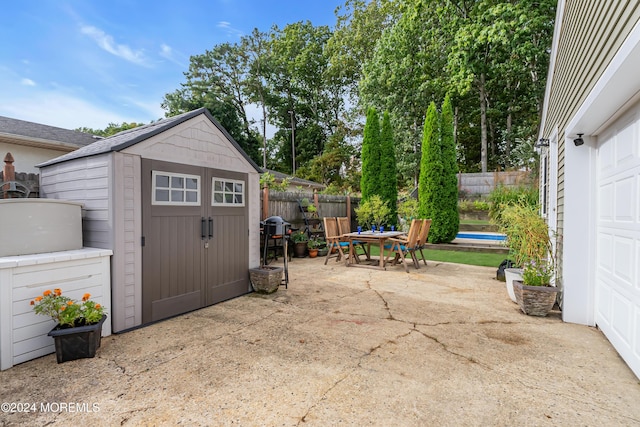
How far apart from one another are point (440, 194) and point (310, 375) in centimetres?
793

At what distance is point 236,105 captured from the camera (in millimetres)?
22484

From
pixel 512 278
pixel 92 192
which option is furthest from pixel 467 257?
pixel 92 192

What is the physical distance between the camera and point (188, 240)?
136 inches

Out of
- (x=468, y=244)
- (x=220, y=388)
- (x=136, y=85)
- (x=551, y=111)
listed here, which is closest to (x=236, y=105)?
(x=136, y=85)

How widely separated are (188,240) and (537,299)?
3.94 metres

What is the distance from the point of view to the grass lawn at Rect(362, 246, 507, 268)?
21.9ft

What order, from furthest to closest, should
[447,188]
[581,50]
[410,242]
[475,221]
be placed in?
[475,221]
[447,188]
[410,242]
[581,50]

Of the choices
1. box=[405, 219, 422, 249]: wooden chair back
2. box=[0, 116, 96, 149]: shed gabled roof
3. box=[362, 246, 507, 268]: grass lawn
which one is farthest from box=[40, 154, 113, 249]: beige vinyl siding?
box=[362, 246, 507, 268]: grass lawn

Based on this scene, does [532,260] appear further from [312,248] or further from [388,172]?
[388,172]

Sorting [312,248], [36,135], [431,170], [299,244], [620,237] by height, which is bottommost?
[312,248]

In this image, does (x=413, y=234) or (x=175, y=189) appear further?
(x=413, y=234)

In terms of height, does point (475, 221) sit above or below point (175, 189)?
below

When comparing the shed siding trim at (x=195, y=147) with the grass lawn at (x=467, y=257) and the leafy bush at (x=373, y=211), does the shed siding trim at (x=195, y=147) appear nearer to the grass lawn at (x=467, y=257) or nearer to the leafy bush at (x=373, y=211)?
the grass lawn at (x=467, y=257)

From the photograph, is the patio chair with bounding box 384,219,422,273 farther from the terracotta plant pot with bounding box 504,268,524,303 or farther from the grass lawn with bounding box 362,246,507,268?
the terracotta plant pot with bounding box 504,268,524,303
